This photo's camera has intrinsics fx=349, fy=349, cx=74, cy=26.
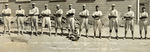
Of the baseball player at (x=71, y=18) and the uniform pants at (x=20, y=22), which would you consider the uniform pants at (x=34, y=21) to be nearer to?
the uniform pants at (x=20, y=22)

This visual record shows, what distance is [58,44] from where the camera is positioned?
1819 cm

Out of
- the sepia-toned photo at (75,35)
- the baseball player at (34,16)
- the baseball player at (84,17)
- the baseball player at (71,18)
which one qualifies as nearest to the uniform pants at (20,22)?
the sepia-toned photo at (75,35)

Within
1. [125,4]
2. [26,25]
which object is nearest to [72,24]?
[26,25]

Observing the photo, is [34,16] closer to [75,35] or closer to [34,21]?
[34,21]

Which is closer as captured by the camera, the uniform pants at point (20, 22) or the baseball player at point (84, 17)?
the baseball player at point (84, 17)

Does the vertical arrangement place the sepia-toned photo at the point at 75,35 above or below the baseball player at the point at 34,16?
below

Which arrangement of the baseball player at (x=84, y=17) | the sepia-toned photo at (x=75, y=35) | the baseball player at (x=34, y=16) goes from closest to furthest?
the sepia-toned photo at (x=75, y=35)
the baseball player at (x=84, y=17)
the baseball player at (x=34, y=16)

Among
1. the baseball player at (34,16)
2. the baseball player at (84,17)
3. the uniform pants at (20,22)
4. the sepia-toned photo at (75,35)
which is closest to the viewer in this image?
the sepia-toned photo at (75,35)

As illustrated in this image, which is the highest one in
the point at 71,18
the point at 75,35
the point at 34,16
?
the point at 34,16

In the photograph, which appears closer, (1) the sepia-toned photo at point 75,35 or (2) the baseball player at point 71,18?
(1) the sepia-toned photo at point 75,35

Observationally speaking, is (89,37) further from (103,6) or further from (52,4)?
(52,4)

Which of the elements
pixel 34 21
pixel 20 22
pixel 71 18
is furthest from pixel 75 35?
pixel 20 22

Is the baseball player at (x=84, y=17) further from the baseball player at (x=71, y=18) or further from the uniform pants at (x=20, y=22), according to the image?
the uniform pants at (x=20, y=22)

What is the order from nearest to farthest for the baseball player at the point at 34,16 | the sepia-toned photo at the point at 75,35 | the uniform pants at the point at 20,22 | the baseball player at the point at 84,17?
the sepia-toned photo at the point at 75,35 < the baseball player at the point at 84,17 < the baseball player at the point at 34,16 < the uniform pants at the point at 20,22
